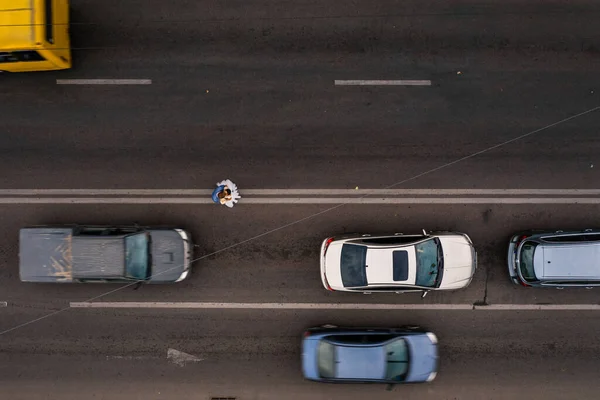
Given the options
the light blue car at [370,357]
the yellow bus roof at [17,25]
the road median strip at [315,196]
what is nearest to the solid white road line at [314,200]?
the road median strip at [315,196]

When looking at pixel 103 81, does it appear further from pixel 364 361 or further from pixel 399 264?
pixel 364 361

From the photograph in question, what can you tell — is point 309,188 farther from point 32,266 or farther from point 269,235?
point 32,266

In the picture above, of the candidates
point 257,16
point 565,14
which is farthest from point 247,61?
point 565,14

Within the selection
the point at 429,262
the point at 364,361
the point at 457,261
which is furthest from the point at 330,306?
the point at 457,261

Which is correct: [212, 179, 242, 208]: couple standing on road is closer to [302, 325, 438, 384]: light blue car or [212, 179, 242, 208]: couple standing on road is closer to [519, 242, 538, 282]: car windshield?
[302, 325, 438, 384]: light blue car

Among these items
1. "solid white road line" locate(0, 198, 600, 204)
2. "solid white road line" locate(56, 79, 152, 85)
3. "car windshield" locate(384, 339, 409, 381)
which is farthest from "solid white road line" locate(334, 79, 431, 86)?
"car windshield" locate(384, 339, 409, 381)
